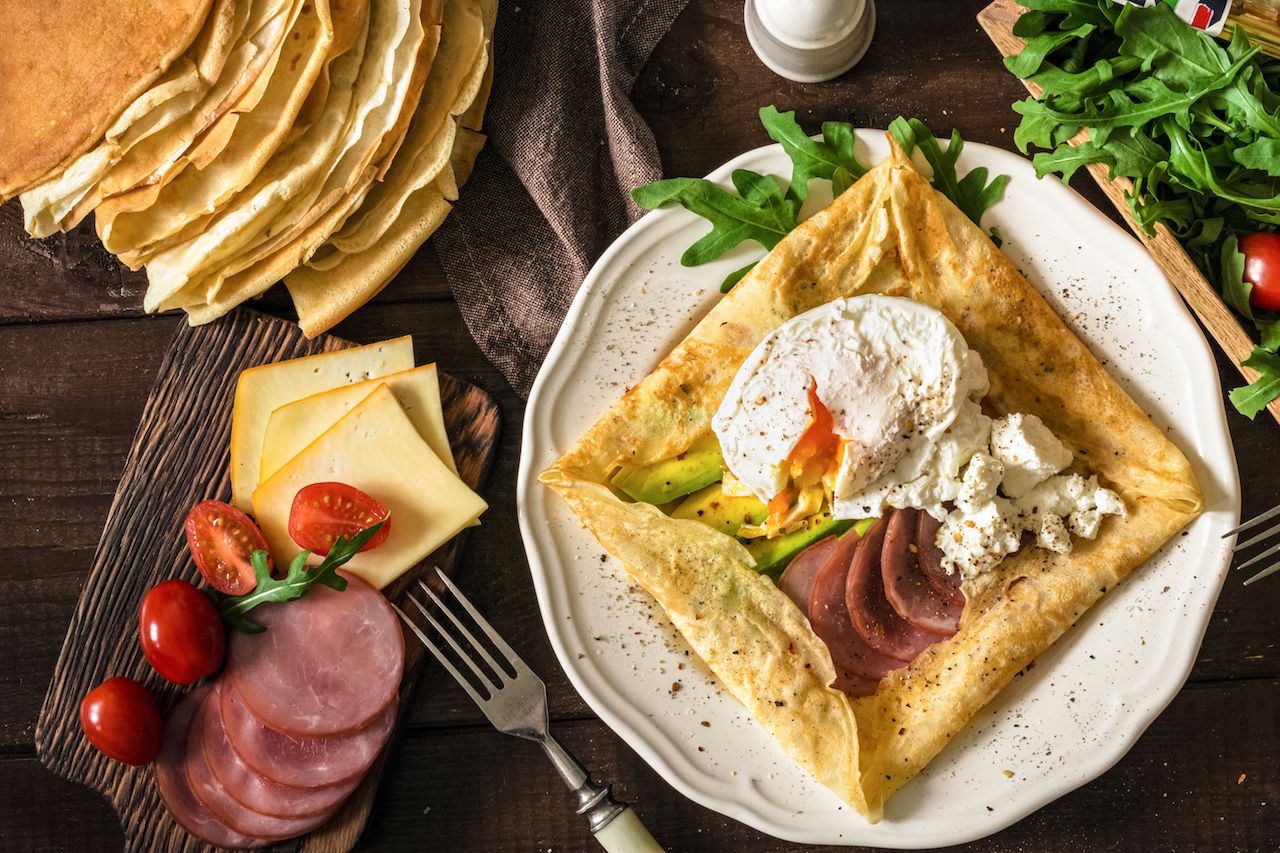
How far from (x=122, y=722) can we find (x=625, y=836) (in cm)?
167

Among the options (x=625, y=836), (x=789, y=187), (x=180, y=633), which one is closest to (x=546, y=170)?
(x=789, y=187)

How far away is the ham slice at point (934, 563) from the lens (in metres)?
3.02

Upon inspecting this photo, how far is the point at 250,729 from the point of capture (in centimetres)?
312

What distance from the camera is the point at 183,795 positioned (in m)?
3.22

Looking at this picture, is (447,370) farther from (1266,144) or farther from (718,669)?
(1266,144)

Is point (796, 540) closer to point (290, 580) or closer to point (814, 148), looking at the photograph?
point (814, 148)

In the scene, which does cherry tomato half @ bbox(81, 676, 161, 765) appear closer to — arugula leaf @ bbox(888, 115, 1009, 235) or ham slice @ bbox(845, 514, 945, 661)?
ham slice @ bbox(845, 514, 945, 661)

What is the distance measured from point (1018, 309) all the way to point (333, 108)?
7.03 ft

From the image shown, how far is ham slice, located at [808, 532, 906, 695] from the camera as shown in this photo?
9.96 feet

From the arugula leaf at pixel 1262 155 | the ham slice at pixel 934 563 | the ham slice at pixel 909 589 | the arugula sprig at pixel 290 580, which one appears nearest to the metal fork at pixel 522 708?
the arugula sprig at pixel 290 580

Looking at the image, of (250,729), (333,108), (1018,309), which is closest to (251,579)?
(250,729)

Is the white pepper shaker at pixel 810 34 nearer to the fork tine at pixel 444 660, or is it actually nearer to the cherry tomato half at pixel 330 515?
the cherry tomato half at pixel 330 515

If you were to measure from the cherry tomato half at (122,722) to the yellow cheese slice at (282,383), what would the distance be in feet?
2.32

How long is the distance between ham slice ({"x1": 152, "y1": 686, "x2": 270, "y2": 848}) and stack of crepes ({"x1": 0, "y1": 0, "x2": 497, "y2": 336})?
1420 mm
